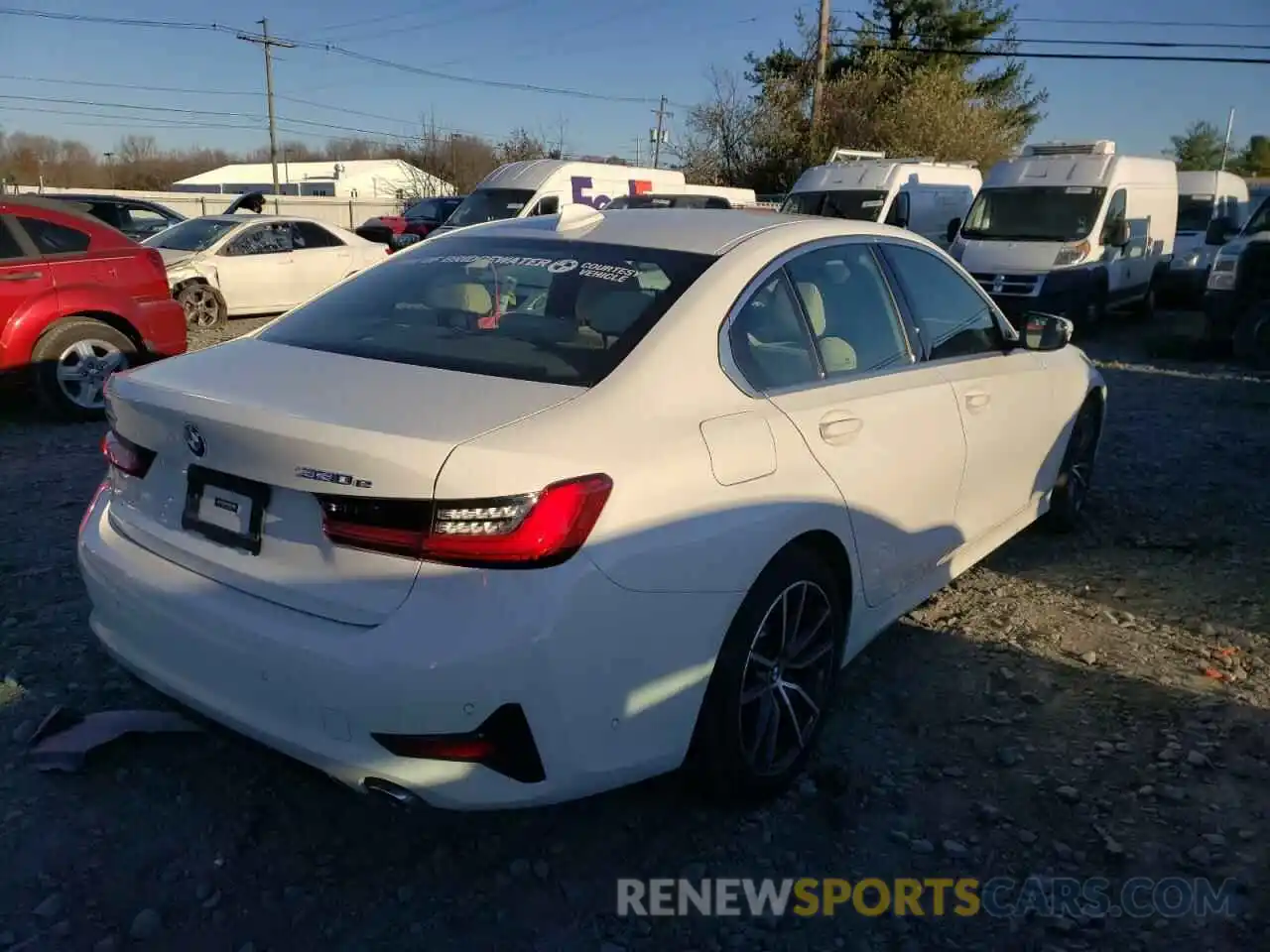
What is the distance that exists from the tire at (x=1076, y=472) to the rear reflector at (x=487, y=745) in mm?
3593

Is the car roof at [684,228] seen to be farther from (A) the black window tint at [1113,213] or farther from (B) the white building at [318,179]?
(B) the white building at [318,179]

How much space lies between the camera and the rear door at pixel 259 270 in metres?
12.6

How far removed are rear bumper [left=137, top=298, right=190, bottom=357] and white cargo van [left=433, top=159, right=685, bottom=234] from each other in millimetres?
8838

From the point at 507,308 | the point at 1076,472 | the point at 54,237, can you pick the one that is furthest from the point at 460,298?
the point at 54,237

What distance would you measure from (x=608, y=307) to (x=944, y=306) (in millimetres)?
1717

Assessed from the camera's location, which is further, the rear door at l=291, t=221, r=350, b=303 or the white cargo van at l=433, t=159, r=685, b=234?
the white cargo van at l=433, t=159, r=685, b=234

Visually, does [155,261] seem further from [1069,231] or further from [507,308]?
[1069,231]

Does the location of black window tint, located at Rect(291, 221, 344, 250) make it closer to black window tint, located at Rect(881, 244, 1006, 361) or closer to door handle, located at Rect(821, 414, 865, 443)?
black window tint, located at Rect(881, 244, 1006, 361)

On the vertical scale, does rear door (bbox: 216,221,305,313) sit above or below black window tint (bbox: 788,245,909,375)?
below

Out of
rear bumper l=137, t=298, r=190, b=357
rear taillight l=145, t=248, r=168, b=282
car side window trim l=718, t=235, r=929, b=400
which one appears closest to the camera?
car side window trim l=718, t=235, r=929, b=400

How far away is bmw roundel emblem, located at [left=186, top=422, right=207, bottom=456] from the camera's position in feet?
7.92

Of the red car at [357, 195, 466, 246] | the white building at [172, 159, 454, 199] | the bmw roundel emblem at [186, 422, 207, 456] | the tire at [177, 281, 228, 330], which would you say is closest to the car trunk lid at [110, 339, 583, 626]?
the bmw roundel emblem at [186, 422, 207, 456]

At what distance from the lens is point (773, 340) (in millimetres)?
2998

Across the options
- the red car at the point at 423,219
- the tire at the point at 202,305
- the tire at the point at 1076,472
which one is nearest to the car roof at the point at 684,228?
the tire at the point at 1076,472
